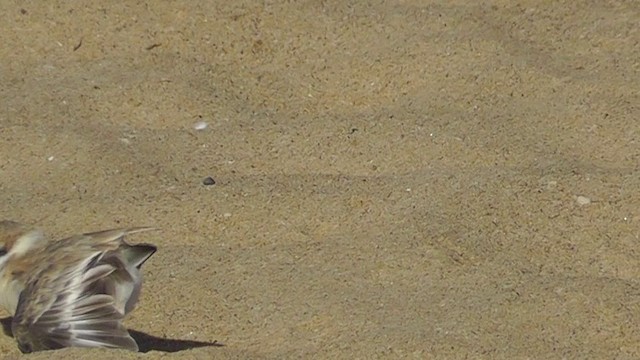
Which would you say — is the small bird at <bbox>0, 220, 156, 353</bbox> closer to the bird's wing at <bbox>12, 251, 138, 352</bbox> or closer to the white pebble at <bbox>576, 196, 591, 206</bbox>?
the bird's wing at <bbox>12, 251, 138, 352</bbox>

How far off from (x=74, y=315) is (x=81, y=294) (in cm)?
6

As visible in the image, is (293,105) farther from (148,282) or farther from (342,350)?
(342,350)

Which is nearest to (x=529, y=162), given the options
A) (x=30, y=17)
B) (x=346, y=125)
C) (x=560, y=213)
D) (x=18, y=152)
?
(x=560, y=213)

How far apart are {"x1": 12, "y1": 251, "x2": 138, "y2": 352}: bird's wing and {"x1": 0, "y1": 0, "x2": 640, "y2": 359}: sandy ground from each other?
0.07 meters

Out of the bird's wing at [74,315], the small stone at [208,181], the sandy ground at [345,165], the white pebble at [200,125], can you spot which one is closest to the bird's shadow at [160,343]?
the sandy ground at [345,165]

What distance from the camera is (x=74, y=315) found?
3.80 meters

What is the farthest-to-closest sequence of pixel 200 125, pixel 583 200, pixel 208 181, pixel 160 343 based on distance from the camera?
pixel 200 125 < pixel 208 181 < pixel 583 200 < pixel 160 343

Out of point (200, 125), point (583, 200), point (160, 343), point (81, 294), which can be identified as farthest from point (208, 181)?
point (583, 200)

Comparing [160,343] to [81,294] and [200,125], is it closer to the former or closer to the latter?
[81,294]

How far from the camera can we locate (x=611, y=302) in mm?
3963

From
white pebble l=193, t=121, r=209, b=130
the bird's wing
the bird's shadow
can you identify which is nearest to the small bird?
the bird's wing

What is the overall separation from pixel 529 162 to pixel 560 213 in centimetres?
30

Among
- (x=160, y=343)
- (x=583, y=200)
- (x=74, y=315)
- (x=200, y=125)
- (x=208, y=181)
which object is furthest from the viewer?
(x=200, y=125)

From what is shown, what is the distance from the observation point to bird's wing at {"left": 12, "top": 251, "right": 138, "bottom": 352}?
12.3ft
